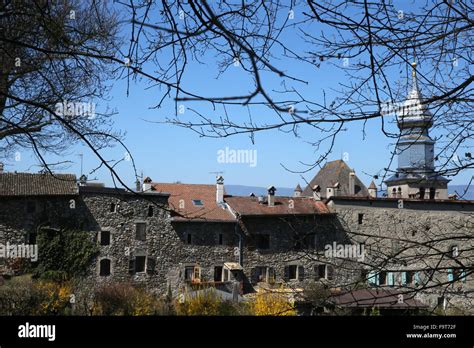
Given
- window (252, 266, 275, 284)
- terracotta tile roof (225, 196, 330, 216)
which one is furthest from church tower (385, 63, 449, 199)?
window (252, 266, 275, 284)

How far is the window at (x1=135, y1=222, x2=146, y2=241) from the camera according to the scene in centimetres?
2342

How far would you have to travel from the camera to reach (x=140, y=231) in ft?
77.0

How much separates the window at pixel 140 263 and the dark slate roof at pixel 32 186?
158 inches

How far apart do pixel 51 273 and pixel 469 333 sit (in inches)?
795

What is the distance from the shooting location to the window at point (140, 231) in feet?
76.8

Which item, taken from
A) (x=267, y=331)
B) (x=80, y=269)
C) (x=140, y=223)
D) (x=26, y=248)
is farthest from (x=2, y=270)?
(x=267, y=331)

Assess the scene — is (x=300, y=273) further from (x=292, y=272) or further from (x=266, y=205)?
(x=266, y=205)

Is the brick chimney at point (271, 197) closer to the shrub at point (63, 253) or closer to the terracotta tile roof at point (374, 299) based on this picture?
the shrub at point (63, 253)

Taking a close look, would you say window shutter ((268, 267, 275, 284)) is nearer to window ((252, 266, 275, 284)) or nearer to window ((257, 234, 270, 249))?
window ((252, 266, 275, 284))

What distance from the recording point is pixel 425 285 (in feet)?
7.91

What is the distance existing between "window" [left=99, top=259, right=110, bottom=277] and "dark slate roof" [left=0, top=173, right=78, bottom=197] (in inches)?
127

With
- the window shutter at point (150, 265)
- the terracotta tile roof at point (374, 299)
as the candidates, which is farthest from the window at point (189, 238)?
the terracotta tile roof at point (374, 299)

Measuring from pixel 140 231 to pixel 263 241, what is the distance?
585cm

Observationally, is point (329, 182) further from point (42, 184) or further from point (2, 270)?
point (2, 270)
